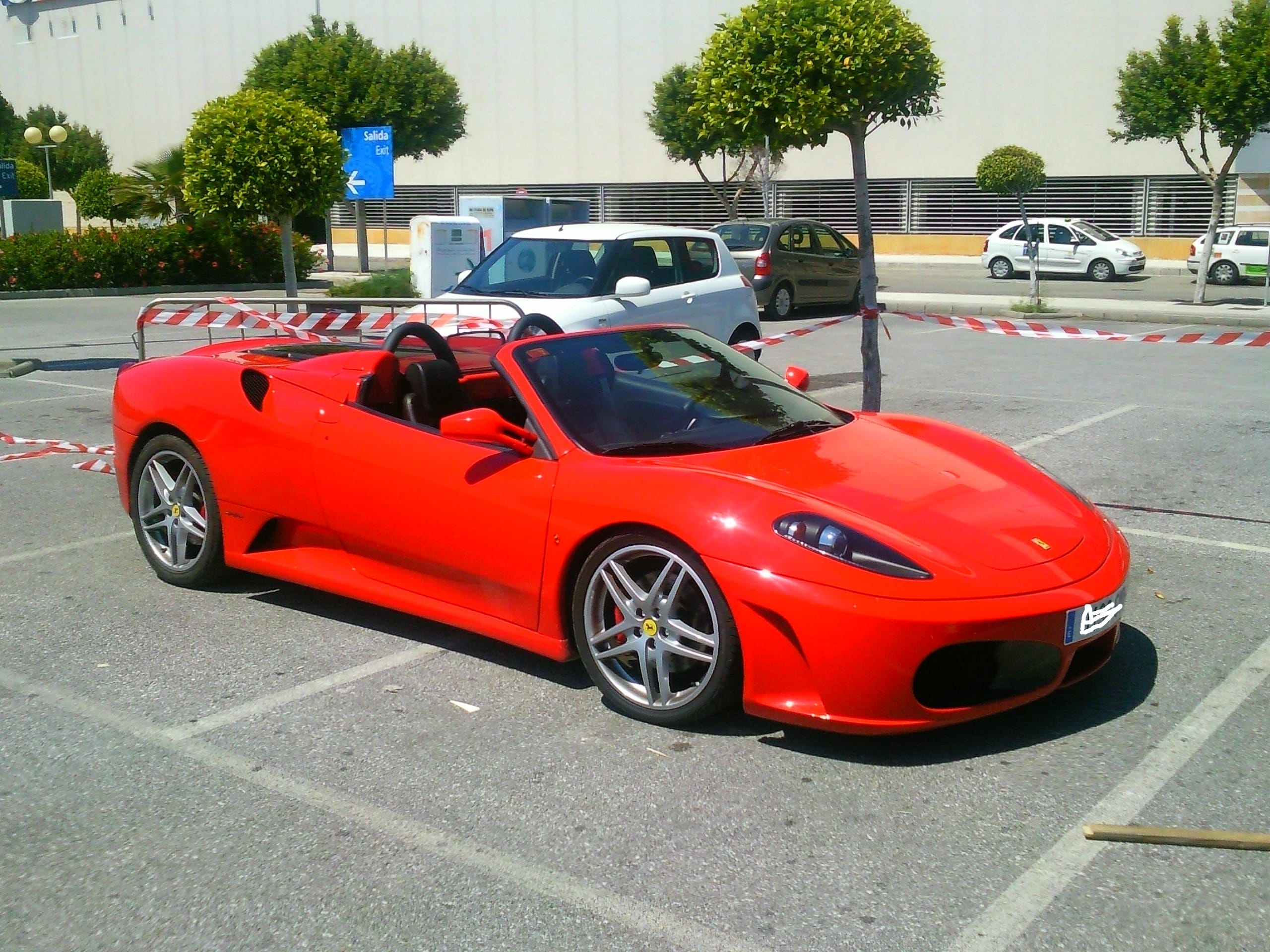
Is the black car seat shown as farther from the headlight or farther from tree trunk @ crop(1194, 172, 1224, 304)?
tree trunk @ crop(1194, 172, 1224, 304)

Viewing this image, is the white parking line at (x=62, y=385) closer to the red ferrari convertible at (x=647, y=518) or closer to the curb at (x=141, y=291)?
the red ferrari convertible at (x=647, y=518)

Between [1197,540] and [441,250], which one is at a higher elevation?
[441,250]

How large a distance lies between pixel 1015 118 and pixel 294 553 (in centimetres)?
3864

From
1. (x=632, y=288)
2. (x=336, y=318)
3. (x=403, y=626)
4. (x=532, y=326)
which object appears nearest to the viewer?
(x=403, y=626)

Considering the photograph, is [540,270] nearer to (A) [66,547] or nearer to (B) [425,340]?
(A) [66,547]

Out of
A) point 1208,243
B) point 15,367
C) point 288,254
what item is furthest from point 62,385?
point 1208,243

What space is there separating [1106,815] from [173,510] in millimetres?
4098

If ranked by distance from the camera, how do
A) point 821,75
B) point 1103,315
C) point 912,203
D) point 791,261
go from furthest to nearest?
point 912,203 → point 1103,315 → point 791,261 → point 821,75

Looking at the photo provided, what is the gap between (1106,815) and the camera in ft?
11.7

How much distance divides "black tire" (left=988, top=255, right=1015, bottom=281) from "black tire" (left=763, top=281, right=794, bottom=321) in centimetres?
1449

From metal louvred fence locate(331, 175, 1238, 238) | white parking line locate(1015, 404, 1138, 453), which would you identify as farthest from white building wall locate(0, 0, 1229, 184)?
white parking line locate(1015, 404, 1138, 453)

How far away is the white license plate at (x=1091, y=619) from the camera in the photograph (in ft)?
13.1

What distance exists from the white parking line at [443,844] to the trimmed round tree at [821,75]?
255 inches

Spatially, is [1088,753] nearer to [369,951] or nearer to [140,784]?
[369,951]
